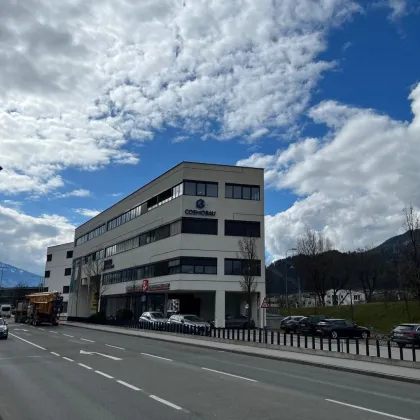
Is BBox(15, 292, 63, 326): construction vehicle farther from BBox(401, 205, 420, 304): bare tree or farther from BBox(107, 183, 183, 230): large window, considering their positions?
BBox(401, 205, 420, 304): bare tree

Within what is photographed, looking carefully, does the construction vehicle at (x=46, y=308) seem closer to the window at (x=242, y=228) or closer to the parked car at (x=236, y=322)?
the parked car at (x=236, y=322)

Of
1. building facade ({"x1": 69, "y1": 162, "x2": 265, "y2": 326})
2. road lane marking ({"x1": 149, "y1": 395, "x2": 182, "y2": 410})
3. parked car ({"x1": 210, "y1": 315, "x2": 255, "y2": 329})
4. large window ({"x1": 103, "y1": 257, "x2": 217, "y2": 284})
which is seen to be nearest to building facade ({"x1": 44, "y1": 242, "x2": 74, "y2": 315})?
large window ({"x1": 103, "y1": 257, "x2": 217, "y2": 284})

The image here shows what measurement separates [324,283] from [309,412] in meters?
75.5

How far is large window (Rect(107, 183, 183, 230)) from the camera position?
55.2m

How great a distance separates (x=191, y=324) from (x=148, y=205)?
29.4 m

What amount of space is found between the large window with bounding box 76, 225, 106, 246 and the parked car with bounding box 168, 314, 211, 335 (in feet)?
151

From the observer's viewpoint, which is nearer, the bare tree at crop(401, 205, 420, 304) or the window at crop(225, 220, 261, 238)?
the bare tree at crop(401, 205, 420, 304)

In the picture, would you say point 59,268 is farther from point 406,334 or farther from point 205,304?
point 406,334

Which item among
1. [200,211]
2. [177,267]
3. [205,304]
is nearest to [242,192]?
[200,211]

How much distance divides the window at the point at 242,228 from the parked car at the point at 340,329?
59.5 ft

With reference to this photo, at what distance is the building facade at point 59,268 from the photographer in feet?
368

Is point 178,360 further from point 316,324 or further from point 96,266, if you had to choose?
point 96,266

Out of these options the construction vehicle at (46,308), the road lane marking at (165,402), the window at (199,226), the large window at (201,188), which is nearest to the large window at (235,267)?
the window at (199,226)

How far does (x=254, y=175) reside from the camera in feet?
181
